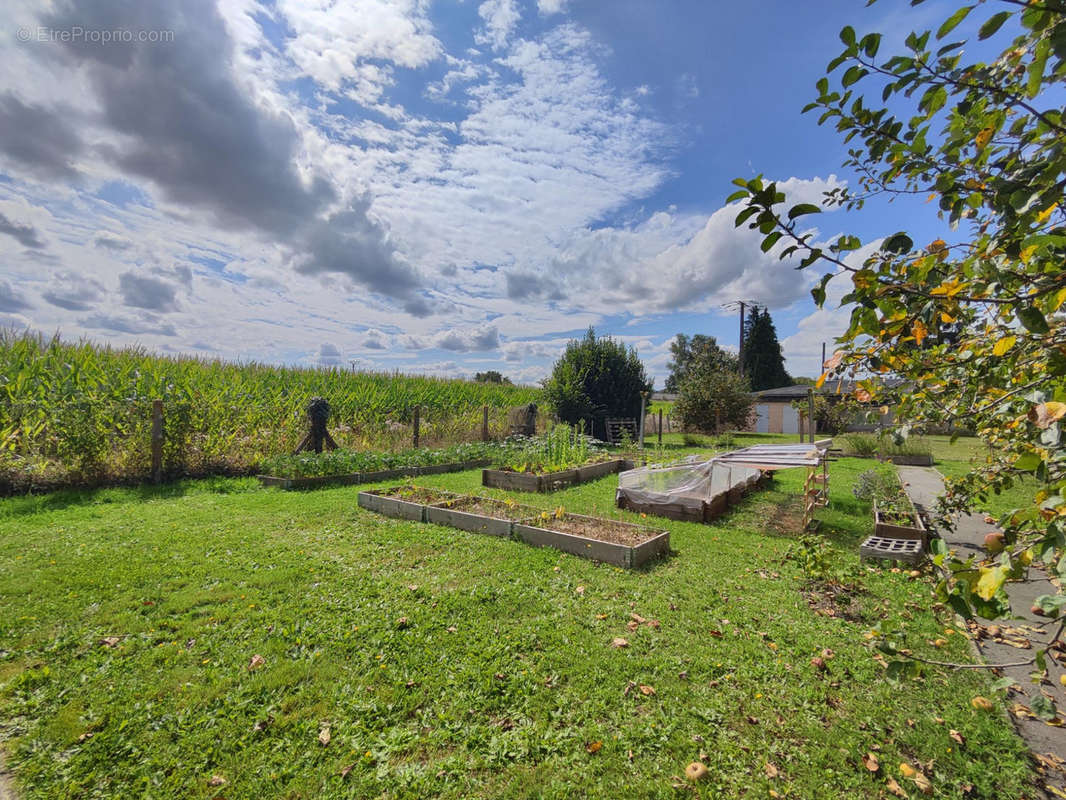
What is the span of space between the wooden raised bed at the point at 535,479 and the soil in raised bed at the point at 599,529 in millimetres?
2927

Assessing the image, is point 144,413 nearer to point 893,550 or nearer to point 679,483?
point 679,483

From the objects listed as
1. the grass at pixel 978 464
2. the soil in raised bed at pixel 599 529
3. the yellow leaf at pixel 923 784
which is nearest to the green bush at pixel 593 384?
the grass at pixel 978 464

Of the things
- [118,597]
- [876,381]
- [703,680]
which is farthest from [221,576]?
[876,381]

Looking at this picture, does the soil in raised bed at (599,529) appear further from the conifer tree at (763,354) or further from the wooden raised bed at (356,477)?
the conifer tree at (763,354)

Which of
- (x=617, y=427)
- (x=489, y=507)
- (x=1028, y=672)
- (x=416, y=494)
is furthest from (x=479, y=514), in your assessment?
(x=617, y=427)

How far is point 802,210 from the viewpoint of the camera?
1.41 m

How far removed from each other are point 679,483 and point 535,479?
9.79 ft

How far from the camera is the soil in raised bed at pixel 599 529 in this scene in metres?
6.06

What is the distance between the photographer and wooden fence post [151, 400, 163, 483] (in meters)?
9.30

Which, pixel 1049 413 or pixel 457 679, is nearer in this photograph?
pixel 1049 413

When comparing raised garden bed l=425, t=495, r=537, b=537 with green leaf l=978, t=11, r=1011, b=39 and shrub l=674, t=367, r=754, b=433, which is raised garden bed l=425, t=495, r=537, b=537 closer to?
green leaf l=978, t=11, r=1011, b=39

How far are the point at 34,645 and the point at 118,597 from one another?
0.76 metres

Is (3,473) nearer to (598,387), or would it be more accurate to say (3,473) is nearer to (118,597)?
(118,597)

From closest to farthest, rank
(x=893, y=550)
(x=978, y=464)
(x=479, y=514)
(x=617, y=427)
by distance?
(x=978, y=464) → (x=893, y=550) → (x=479, y=514) → (x=617, y=427)
